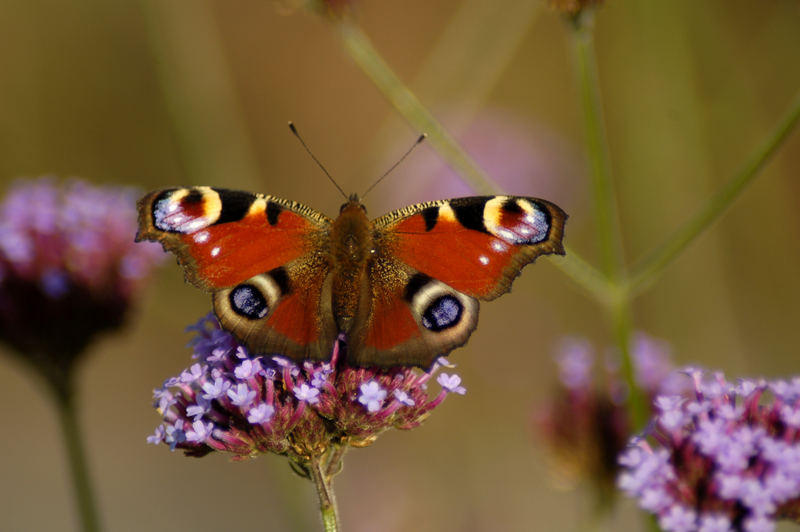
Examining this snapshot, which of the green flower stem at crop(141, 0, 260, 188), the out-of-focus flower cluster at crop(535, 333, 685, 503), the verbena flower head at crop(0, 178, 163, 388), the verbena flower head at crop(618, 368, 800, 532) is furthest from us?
the green flower stem at crop(141, 0, 260, 188)

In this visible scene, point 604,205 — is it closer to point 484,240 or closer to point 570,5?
point 484,240

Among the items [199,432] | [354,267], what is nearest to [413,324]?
[354,267]

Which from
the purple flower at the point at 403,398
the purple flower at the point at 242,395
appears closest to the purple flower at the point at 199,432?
the purple flower at the point at 242,395

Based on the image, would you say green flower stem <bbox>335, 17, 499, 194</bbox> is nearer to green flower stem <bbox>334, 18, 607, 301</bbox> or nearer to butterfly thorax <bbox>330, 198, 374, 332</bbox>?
green flower stem <bbox>334, 18, 607, 301</bbox>

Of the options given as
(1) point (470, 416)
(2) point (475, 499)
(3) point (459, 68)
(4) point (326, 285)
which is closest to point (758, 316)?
(1) point (470, 416)

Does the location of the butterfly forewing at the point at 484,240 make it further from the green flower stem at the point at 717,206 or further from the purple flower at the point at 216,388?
the purple flower at the point at 216,388

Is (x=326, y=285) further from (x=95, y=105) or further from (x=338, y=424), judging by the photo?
(x=95, y=105)

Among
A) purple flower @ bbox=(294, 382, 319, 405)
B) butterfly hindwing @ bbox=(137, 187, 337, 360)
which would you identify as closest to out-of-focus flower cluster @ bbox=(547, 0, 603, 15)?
butterfly hindwing @ bbox=(137, 187, 337, 360)
